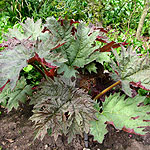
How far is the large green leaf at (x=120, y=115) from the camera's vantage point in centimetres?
119

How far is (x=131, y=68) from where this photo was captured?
1.31m

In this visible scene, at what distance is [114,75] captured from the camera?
132 centimetres

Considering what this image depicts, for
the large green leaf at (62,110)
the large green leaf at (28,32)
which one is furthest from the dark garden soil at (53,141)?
the large green leaf at (28,32)

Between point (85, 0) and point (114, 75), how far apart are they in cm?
243

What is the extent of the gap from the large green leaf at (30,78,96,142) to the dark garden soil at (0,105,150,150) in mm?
415

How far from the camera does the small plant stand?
105 cm

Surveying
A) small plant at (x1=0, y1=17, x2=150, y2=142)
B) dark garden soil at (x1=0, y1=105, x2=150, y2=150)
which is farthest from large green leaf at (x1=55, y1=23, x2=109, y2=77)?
dark garden soil at (x1=0, y1=105, x2=150, y2=150)

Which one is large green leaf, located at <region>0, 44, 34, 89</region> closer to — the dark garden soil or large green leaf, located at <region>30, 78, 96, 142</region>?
large green leaf, located at <region>30, 78, 96, 142</region>

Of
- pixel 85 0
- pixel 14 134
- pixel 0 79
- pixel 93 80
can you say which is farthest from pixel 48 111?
pixel 85 0

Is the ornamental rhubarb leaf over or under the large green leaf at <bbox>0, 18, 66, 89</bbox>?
under

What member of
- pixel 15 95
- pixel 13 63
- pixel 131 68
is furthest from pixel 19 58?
pixel 131 68

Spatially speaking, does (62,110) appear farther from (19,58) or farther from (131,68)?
(131,68)

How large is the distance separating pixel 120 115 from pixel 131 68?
350 millimetres

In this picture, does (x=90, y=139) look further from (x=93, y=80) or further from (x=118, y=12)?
(x=118, y=12)
